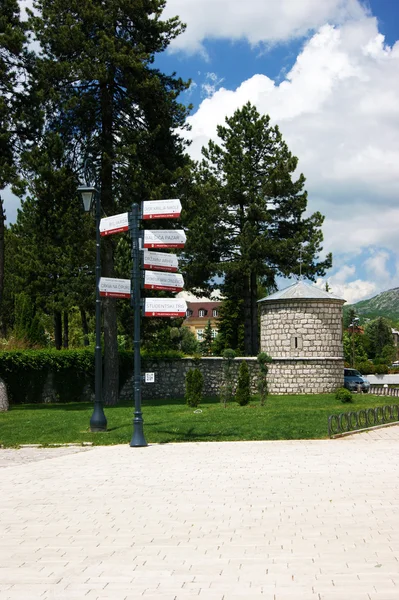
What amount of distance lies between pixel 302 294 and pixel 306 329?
1.82m

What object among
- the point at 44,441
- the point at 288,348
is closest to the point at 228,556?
the point at 44,441

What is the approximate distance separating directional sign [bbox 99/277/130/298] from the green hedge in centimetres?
1605

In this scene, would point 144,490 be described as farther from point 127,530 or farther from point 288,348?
point 288,348

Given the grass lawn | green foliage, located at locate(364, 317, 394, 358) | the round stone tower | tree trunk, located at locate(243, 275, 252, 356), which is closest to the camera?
the grass lawn

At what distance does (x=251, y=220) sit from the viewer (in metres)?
44.2

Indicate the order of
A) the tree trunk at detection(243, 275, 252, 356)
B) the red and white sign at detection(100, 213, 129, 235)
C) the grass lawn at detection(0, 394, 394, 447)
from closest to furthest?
1. the red and white sign at detection(100, 213, 129, 235)
2. the grass lawn at detection(0, 394, 394, 447)
3. the tree trunk at detection(243, 275, 252, 356)

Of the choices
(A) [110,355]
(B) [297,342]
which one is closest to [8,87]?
(A) [110,355]

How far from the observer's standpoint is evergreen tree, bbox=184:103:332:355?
42.5 metres

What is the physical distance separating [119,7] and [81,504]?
23.6 m

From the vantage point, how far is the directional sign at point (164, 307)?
15148 millimetres

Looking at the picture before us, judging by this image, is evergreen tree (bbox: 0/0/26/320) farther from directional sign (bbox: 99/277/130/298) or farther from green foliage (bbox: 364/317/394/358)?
green foliage (bbox: 364/317/394/358)

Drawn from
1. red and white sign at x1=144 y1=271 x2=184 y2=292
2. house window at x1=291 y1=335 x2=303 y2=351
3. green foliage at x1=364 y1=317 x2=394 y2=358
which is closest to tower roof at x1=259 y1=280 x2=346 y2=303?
house window at x1=291 y1=335 x2=303 y2=351

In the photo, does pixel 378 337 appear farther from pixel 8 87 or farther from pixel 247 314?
pixel 8 87

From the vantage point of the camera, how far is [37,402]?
31859 mm
